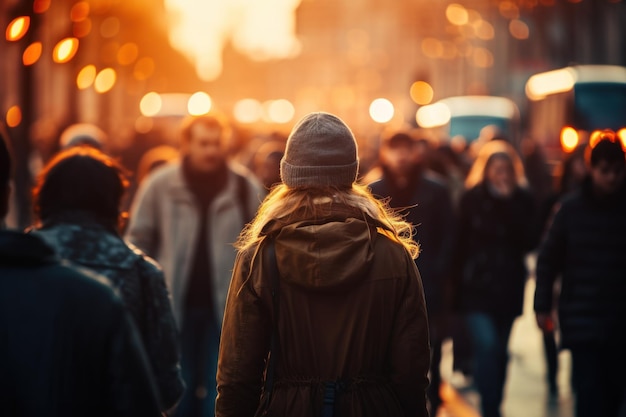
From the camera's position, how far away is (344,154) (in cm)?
419

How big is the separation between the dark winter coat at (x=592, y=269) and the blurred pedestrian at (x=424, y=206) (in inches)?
69.5

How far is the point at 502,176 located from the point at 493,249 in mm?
554

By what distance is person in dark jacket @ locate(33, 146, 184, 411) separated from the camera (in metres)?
4.41

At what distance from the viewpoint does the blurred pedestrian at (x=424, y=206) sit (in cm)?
884

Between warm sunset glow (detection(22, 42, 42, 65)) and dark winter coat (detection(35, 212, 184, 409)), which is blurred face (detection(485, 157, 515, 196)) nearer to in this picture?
dark winter coat (detection(35, 212, 184, 409))

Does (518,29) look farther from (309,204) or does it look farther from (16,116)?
(309,204)

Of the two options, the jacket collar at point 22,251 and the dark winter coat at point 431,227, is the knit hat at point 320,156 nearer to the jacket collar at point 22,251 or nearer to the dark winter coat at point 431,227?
the jacket collar at point 22,251

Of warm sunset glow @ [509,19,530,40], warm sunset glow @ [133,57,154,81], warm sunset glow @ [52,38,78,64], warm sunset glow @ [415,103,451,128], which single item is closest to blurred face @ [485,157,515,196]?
warm sunset glow @ [52,38,78,64]

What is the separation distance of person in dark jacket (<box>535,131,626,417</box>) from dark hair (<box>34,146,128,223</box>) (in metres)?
3.35

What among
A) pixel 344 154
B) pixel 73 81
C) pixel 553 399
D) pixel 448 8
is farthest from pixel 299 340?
pixel 448 8

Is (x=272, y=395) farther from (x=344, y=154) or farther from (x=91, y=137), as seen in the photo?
(x=91, y=137)

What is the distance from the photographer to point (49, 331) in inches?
111

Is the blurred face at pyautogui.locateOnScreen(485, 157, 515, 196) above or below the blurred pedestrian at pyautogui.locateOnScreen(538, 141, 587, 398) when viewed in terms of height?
above

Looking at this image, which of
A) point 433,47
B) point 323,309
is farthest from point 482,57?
point 323,309
